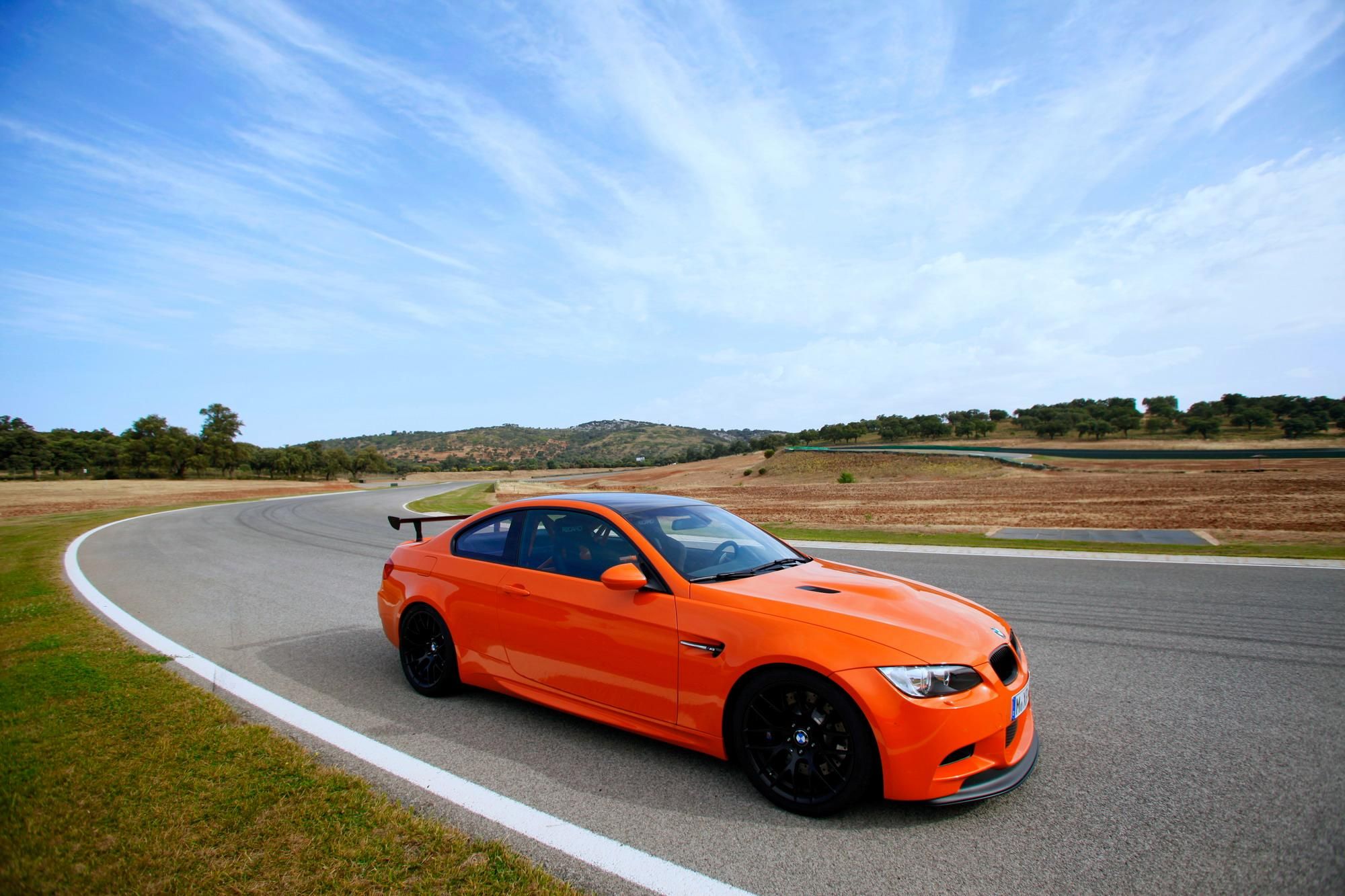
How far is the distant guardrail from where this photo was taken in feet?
152

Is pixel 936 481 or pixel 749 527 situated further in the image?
pixel 936 481

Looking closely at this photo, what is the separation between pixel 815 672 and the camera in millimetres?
3094

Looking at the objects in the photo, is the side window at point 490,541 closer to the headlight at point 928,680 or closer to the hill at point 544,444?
the headlight at point 928,680

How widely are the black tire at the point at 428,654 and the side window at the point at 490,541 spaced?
50cm

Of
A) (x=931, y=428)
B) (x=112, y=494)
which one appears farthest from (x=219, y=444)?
(x=931, y=428)

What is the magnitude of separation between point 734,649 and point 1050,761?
1.90 meters

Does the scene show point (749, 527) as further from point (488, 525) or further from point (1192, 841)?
point (1192, 841)

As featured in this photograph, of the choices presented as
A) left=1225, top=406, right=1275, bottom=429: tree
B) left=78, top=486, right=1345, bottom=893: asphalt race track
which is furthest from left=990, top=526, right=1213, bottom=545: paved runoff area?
left=1225, top=406, right=1275, bottom=429: tree

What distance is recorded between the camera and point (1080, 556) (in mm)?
10969

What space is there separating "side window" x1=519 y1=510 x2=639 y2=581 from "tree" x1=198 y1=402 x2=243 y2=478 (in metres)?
85.5

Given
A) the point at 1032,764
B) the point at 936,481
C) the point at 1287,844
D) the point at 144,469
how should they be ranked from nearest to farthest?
the point at 1287,844
the point at 1032,764
the point at 936,481
the point at 144,469

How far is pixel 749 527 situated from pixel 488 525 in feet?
6.20

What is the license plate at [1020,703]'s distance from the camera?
3182 mm

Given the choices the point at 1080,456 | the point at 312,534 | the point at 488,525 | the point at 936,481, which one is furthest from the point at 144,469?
the point at 1080,456
